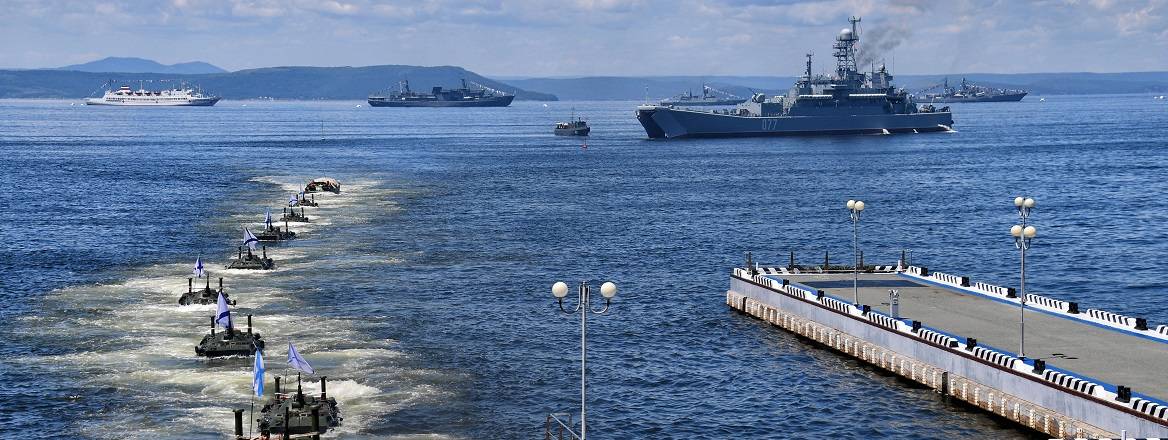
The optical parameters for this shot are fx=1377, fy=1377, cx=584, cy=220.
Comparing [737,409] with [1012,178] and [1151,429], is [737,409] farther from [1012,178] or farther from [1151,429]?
[1012,178]

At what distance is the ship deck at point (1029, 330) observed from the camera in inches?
1780

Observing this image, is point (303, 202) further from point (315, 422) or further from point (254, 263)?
point (315, 422)

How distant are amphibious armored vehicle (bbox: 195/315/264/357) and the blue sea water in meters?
0.64

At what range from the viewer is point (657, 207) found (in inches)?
4808

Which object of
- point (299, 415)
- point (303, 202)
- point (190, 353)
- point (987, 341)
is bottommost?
point (190, 353)

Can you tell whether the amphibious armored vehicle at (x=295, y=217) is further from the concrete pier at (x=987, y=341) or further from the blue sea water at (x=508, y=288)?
the concrete pier at (x=987, y=341)

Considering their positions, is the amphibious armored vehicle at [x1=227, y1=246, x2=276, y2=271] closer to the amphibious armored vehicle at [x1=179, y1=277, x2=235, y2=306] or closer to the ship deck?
the amphibious armored vehicle at [x1=179, y1=277, x2=235, y2=306]

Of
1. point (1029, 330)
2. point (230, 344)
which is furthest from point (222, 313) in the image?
point (1029, 330)

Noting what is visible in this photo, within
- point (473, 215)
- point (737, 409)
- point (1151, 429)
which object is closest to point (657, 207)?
point (473, 215)

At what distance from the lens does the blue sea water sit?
4847cm

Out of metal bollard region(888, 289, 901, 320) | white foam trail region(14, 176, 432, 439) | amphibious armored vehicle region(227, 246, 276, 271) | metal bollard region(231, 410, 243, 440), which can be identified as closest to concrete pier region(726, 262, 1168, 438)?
metal bollard region(888, 289, 901, 320)

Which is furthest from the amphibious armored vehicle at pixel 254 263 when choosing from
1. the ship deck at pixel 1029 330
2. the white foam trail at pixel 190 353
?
the ship deck at pixel 1029 330

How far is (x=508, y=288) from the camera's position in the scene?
75250 millimetres

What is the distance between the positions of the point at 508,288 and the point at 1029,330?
3071 cm
